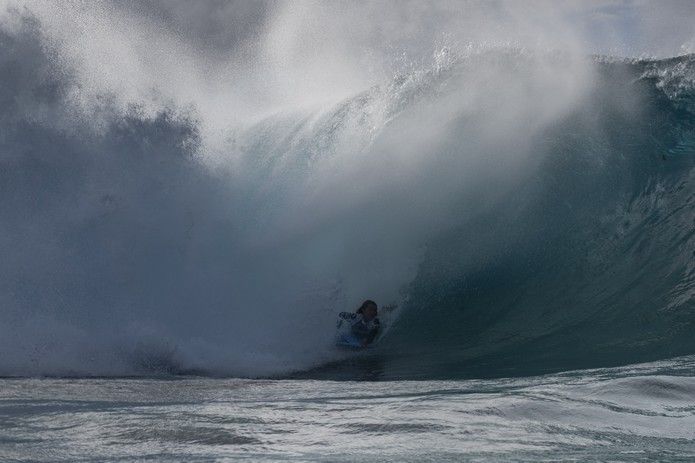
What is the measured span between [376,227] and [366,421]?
741 centimetres

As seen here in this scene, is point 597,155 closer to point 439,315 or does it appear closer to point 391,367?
point 439,315

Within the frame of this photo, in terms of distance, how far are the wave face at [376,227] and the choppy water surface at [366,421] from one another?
1792 millimetres

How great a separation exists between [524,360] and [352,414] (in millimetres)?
4015

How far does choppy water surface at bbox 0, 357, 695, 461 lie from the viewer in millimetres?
4227

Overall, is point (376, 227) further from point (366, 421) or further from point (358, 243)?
point (366, 421)

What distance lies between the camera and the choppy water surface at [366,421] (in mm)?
4227

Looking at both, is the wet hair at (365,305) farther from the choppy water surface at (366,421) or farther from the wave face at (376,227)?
the choppy water surface at (366,421)

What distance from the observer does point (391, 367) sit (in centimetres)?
936

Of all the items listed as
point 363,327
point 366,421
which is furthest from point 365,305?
point 366,421

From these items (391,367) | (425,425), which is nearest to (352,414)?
(425,425)

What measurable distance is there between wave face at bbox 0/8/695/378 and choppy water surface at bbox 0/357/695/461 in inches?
70.5

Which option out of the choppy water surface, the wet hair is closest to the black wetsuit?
the wet hair

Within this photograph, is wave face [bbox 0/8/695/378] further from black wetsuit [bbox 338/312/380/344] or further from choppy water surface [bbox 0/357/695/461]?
choppy water surface [bbox 0/357/695/461]

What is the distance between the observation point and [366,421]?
5098mm
